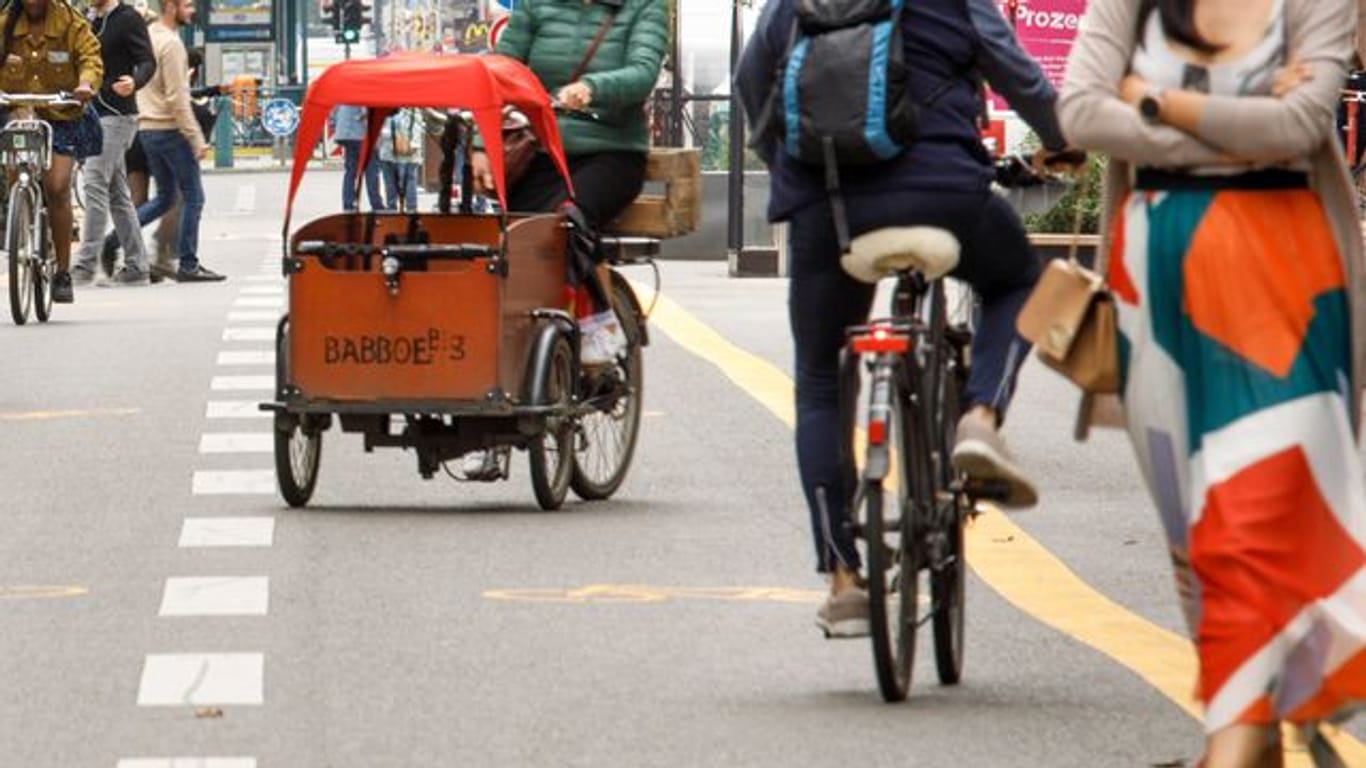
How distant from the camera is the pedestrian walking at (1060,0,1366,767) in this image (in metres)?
6.53

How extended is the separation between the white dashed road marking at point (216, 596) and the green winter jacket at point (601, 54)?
8.22ft

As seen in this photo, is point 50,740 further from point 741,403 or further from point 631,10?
point 741,403

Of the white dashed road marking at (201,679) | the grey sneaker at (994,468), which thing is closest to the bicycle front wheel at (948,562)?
the grey sneaker at (994,468)

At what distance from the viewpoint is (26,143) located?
22.7 m

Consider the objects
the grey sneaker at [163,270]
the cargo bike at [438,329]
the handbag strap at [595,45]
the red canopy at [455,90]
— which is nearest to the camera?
the red canopy at [455,90]

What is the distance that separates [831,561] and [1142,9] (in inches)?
87.8

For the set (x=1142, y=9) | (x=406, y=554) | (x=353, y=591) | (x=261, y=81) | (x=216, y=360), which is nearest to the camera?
(x=1142, y=9)

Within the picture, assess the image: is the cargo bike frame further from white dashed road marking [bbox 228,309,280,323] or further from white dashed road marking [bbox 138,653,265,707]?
white dashed road marking [bbox 228,309,280,323]

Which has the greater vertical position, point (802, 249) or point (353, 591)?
point (802, 249)

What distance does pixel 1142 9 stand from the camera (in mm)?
6949

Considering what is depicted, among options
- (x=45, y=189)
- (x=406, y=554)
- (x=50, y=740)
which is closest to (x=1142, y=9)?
(x=50, y=740)

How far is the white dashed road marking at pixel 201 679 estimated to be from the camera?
8766 mm

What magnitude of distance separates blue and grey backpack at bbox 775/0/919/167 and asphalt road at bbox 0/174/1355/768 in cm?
112

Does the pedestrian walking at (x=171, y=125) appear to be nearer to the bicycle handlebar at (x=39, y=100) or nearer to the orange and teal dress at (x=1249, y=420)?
the bicycle handlebar at (x=39, y=100)
